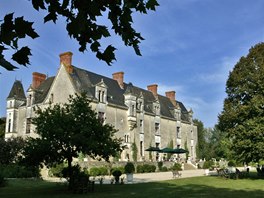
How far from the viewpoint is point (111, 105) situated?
43.2 metres

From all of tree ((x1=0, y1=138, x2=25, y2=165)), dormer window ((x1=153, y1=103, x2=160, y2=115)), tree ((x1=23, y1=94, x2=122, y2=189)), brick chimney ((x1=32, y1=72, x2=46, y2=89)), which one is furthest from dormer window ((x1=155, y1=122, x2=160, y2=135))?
tree ((x1=23, y1=94, x2=122, y2=189))

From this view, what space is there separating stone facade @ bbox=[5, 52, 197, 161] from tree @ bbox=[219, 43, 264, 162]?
15.8 meters

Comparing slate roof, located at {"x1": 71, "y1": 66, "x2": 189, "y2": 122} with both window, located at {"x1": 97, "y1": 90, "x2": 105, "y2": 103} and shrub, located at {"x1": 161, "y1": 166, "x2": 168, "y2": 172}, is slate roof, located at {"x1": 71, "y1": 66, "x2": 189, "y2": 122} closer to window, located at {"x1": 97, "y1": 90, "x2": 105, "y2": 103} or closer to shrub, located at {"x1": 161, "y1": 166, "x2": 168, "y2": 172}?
window, located at {"x1": 97, "y1": 90, "x2": 105, "y2": 103}

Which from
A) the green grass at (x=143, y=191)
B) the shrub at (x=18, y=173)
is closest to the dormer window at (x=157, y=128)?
the shrub at (x=18, y=173)

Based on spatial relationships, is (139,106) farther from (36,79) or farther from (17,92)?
(17,92)

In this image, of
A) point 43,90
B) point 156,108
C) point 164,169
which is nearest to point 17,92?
point 43,90

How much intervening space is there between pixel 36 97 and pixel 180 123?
24.6 m

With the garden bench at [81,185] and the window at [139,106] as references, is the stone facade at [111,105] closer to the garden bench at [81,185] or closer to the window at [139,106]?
the window at [139,106]

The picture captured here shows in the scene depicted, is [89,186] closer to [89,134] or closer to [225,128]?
[89,134]

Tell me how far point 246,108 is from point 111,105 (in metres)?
19.1

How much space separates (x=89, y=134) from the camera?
19.3m

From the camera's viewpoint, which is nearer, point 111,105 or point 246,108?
point 246,108

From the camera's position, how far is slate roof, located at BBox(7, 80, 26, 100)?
4766 cm

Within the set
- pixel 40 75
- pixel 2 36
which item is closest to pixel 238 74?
pixel 40 75
